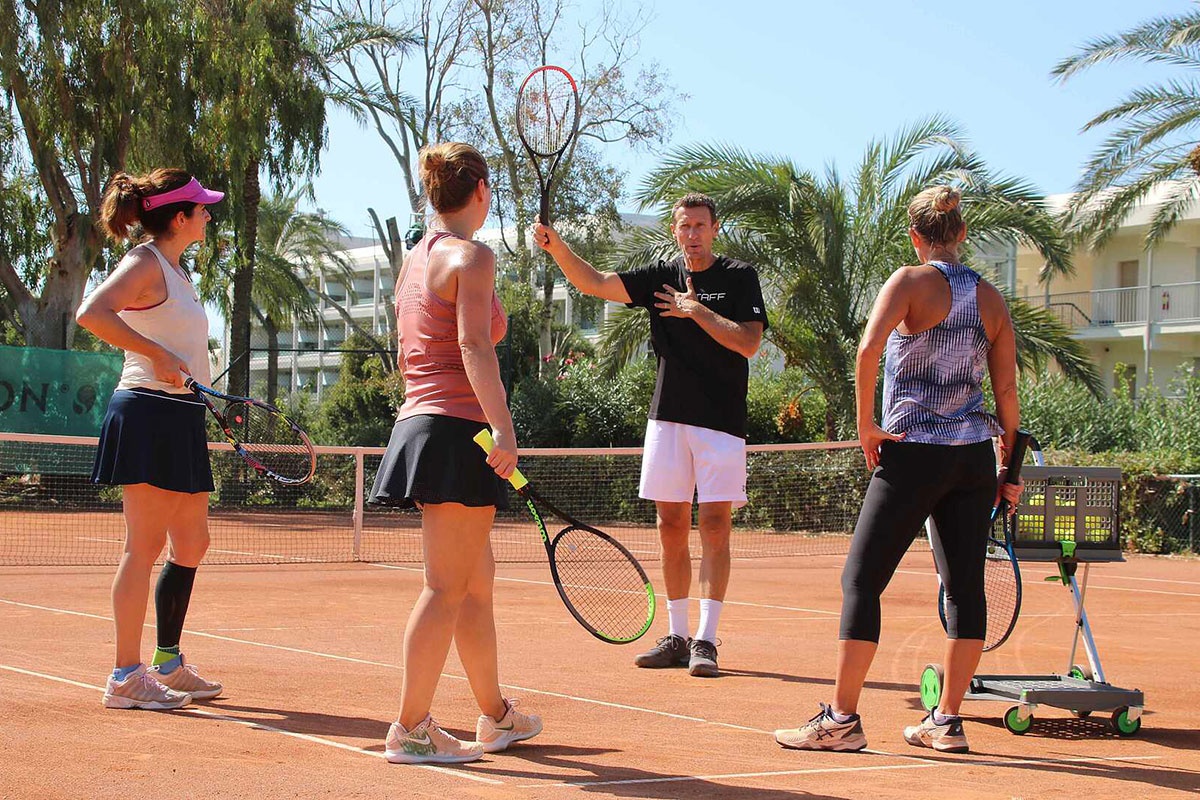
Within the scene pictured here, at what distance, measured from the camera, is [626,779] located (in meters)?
4.12

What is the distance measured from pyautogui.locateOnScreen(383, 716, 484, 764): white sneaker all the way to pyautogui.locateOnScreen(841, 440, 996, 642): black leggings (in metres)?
1.36

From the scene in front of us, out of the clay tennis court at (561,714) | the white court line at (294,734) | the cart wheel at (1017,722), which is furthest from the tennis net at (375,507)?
the cart wheel at (1017,722)

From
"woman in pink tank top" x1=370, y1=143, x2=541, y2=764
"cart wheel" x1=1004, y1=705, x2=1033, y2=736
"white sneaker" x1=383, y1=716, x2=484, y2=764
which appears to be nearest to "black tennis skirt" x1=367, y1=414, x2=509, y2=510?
"woman in pink tank top" x1=370, y1=143, x2=541, y2=764

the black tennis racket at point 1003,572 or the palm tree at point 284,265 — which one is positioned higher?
the palm tree at point 284,265

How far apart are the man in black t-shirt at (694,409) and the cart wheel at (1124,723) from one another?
75.1 inches

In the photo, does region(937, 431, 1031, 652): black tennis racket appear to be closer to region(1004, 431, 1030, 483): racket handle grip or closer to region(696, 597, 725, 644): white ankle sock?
region(1004, 431, 1030, 483): racket handle grip

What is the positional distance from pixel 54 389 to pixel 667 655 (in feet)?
59.0

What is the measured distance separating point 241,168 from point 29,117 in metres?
3.40

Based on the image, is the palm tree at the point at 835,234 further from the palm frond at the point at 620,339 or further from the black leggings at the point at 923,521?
the black leggings at the point at 923,521

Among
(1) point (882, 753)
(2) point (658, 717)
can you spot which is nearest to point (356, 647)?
(2) point (658, 717)

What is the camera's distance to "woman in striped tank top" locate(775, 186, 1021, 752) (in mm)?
4680

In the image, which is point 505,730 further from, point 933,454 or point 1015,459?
point 1015,459

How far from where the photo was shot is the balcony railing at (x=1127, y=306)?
34000 mm

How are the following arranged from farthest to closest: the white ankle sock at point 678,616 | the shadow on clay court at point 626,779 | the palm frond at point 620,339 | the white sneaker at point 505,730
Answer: the palm frond at point 620,339 < the white ankle sock at point 678,616 < the white sneaker at point 505,730 < the shadow on clay court at point 626,779
